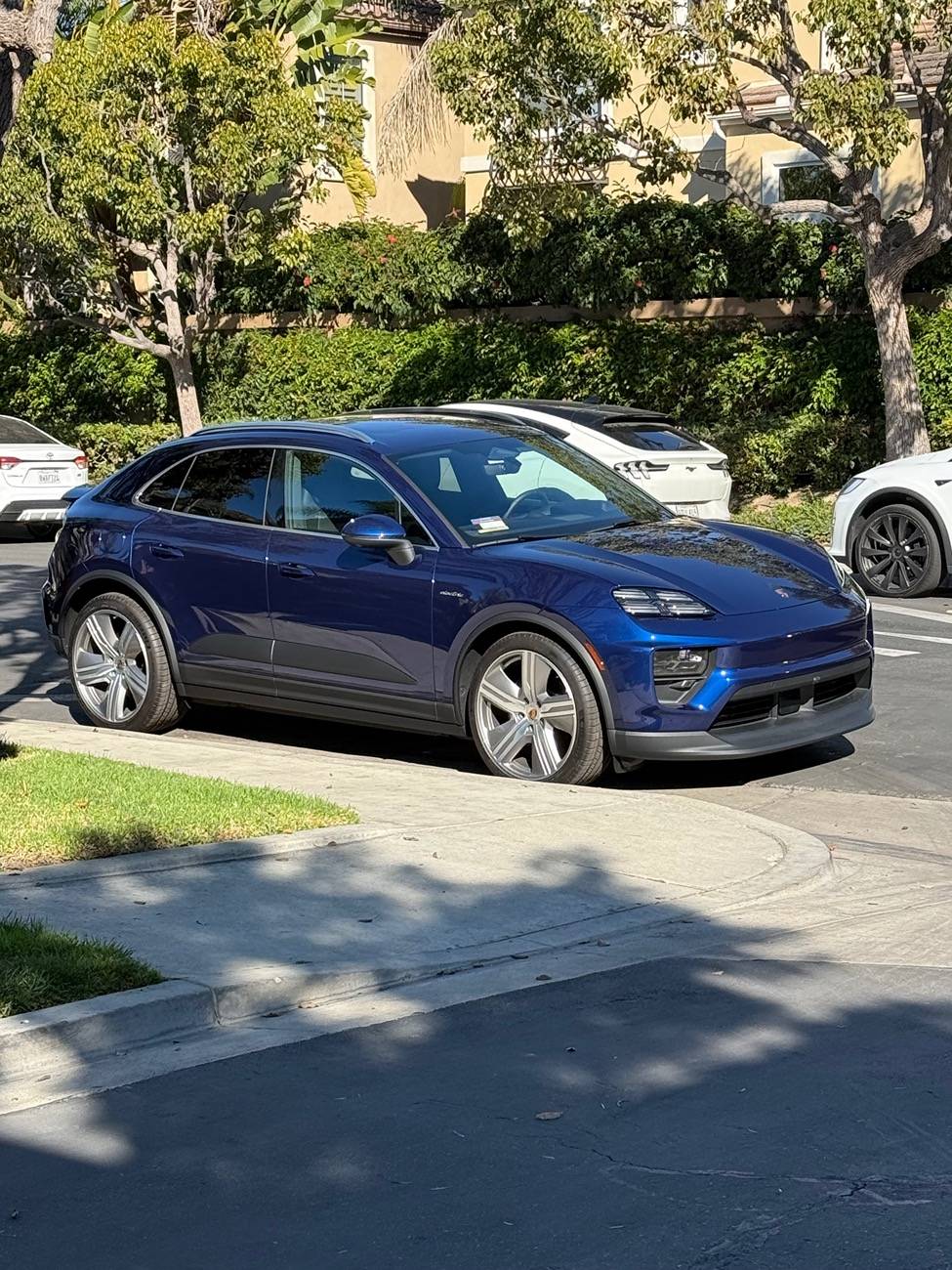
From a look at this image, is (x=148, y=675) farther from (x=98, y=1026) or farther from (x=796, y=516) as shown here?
(x=796, y=516)

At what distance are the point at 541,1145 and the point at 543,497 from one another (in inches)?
217

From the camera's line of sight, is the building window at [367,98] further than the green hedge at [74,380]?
Yes

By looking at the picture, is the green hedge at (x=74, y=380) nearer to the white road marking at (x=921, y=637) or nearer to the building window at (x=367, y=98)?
the building window at (x=367, y=98)

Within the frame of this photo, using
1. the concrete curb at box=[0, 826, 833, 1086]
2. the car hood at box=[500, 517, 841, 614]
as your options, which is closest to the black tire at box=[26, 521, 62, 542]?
the car hood at box=[500, 517, 841, 614]

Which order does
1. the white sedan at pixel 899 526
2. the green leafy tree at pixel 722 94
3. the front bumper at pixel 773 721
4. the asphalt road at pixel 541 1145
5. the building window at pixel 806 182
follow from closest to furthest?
the asphalt road at pixel 541 1145 < the front bumper at pixel 773 721 < the white sedan at pixel 899 526 < the green leafy tree at pixel 722 94 < the building window at pixel 806 182

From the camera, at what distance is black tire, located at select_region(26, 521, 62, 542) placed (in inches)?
881

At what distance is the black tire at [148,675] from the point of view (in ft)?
34.2

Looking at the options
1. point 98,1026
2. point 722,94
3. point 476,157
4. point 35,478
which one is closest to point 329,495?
point 98,1026

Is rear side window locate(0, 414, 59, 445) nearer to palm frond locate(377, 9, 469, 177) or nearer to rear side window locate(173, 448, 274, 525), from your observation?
palm frond locate(377, 9, 469, 177)

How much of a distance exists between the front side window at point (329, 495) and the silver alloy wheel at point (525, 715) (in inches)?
38.2

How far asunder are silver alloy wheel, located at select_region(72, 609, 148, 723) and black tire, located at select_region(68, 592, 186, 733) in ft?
0.06

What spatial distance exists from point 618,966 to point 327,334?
22.7 meters

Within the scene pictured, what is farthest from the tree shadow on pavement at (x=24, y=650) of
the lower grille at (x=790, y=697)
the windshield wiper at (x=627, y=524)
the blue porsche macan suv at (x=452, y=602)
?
the lower grille at (x=790, y=697)

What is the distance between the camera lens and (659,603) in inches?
341
